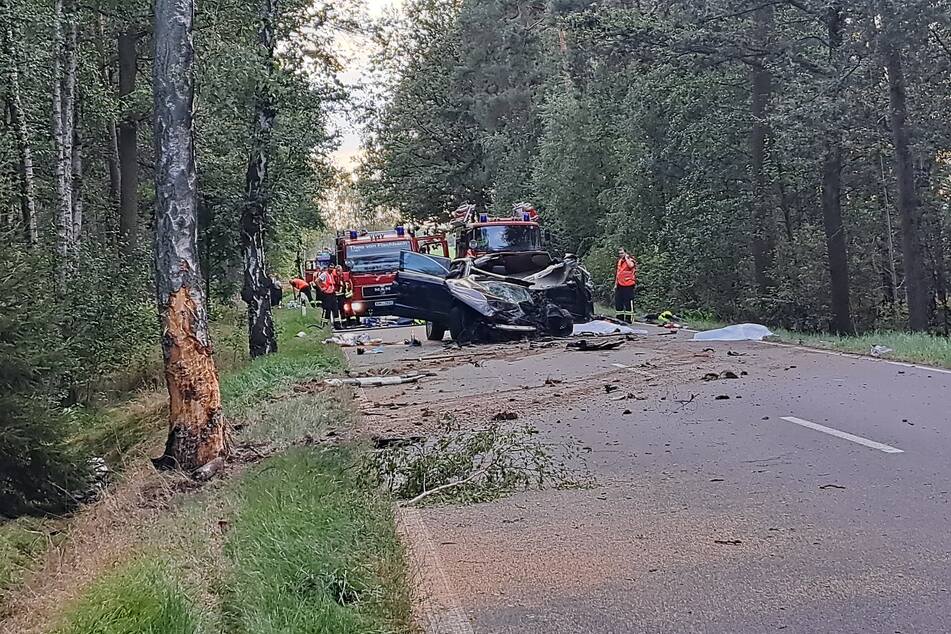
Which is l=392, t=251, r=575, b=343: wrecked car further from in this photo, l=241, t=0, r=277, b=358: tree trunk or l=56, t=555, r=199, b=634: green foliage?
l=56, t=555, r=199, b=634: green foliage

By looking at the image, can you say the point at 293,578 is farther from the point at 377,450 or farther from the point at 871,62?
the point at 871,62

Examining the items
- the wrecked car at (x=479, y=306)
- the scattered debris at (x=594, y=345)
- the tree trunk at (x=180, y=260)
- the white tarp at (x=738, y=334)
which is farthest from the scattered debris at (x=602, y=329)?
the tree trunk at (x=180, y=260)

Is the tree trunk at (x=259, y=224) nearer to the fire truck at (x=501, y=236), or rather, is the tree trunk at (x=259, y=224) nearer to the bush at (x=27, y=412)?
the bush at (x=27, y=412)

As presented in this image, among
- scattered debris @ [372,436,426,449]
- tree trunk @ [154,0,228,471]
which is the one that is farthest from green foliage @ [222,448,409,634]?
tree trunk @ [154,0,228,471]

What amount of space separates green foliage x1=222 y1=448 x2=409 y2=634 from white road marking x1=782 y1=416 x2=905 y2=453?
4199 mm

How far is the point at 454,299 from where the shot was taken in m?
20.1

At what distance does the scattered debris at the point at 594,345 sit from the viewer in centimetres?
1847

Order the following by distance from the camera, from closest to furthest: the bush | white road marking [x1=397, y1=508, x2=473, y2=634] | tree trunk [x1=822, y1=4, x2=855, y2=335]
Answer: white road marking [x1=397, y1=508, x2=473, y2=634] < the bush < tree trunk [x1=822, y1=4, x2=855, y2=335]

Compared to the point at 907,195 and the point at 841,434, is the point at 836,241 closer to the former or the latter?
the point at 907,195

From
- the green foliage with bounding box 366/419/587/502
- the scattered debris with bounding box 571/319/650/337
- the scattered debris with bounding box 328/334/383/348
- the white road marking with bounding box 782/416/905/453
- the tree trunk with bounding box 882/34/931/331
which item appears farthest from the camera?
the scattered debris with bounding box 328/334/383/348

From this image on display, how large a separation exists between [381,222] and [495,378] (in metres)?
81.0

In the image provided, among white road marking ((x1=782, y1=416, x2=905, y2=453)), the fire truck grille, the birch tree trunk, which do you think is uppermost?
the birch tree trunk

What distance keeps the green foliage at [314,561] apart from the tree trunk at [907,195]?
16651 millimetres

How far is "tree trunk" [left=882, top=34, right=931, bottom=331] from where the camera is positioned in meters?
19.7
